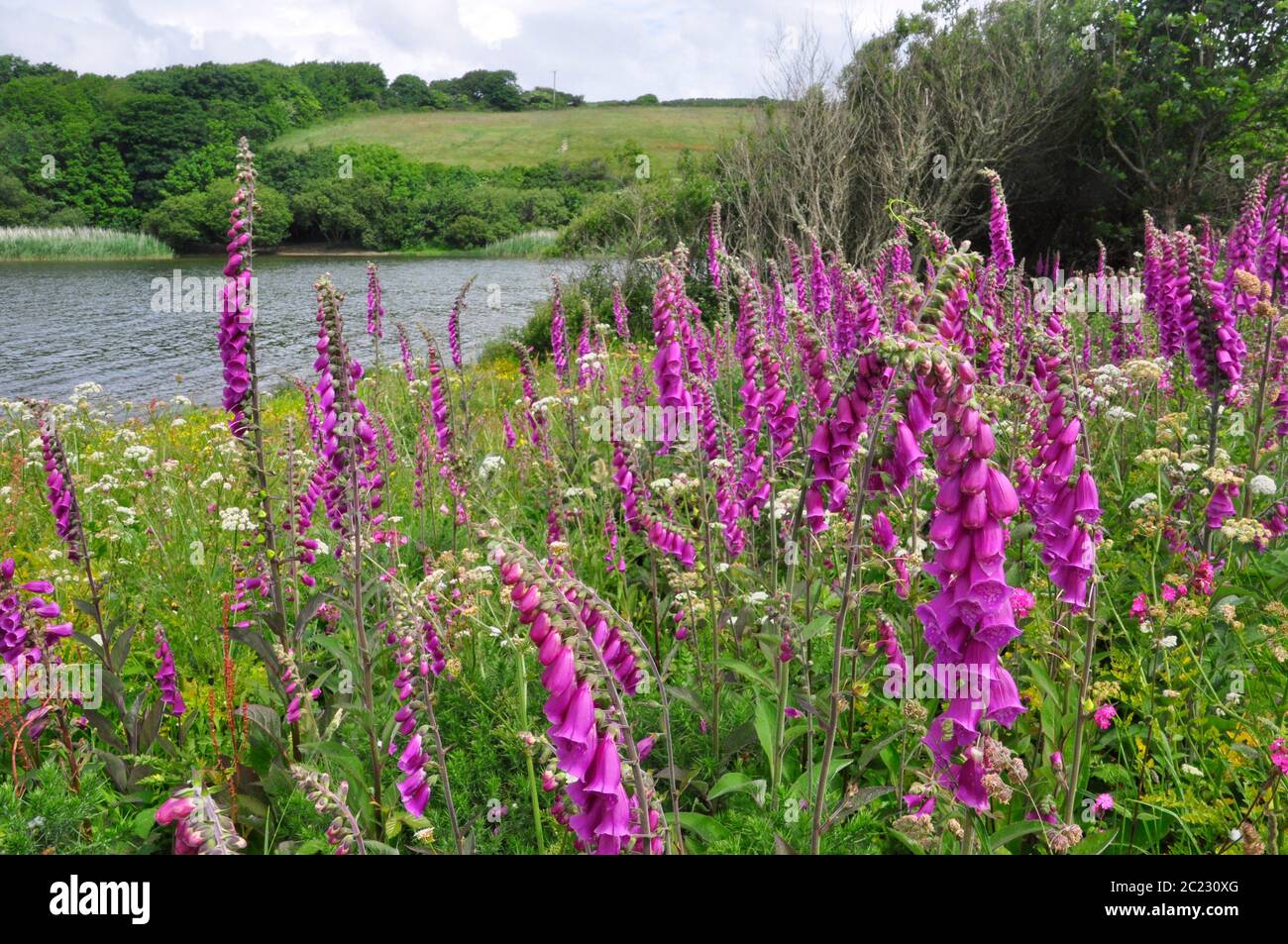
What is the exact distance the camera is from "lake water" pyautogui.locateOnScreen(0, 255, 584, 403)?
14.6 m

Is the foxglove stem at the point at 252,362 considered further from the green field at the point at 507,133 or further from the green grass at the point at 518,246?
the green field at the point at 507,133

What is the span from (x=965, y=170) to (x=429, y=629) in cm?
1740

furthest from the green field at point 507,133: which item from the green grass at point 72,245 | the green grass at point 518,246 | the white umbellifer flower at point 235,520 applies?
the white umbellifer flower at point 235,520

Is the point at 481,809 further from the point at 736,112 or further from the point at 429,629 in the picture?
the point at 736,112

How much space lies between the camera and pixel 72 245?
46.9 meters

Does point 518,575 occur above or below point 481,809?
above

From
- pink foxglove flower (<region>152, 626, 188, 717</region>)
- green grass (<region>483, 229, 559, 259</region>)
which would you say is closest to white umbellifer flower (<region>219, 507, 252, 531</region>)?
pink foxglove flower (<region>152, 626, 188, 717</region>)

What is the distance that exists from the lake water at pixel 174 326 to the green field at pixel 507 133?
33100 millimetres

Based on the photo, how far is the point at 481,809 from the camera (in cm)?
273

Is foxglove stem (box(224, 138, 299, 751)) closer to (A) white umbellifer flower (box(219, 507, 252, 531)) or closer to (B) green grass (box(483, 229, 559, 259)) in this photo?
(A) white umbellifer flower (box(219, 507, 252, 531))

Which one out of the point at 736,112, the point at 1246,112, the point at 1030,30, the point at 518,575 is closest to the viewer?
the point at 518,575

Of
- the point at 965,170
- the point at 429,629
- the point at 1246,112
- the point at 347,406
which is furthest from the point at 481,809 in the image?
the point at 1246,112

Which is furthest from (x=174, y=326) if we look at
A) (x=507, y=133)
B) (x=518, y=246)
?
(x=507, y=133)

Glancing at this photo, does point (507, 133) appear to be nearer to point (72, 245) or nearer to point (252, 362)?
point (72, 245)
